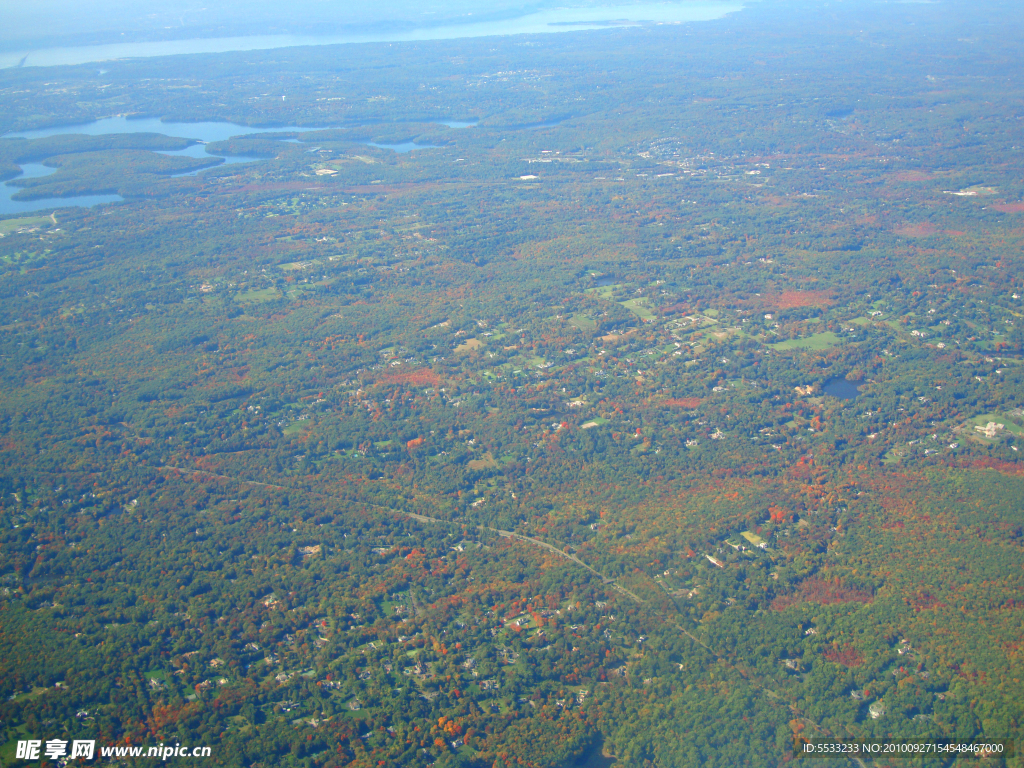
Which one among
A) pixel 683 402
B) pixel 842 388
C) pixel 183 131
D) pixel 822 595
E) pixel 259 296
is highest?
pixel 183 131

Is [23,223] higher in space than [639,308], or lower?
higher

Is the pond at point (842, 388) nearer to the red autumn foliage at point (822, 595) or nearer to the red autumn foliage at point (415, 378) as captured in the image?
the red autumn foliage at point (822, 595)

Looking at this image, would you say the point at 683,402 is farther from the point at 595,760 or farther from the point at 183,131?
the point at 183,131

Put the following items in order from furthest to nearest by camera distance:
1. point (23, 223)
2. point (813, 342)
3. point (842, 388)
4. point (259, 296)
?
1. point (23, 223)
2. point (259, 296)
3. point (813, 342)
4. point (842, 388)

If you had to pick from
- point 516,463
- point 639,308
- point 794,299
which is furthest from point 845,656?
point 794,299

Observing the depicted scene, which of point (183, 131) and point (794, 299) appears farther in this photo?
point (183, 131)

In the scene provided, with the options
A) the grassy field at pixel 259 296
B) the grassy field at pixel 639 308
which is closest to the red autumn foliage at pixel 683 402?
the grassy field at pixel 639 308

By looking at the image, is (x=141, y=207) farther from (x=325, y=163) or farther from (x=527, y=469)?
(x=527, y=469)

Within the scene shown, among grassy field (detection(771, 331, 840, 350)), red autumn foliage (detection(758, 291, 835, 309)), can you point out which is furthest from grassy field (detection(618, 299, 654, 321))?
grassy field (detection(771, 331, 840, 350))
